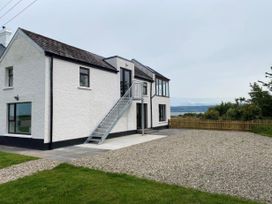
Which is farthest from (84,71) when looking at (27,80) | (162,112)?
(162,112)

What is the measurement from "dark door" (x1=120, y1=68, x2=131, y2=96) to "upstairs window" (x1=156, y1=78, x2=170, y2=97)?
18.0 feet

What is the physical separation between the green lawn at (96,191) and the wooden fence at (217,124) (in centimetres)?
1824

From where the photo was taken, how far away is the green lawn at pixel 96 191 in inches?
172

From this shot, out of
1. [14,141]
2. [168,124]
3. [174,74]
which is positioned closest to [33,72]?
[14,141]

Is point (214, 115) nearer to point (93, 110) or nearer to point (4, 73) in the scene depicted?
point (93, 110)

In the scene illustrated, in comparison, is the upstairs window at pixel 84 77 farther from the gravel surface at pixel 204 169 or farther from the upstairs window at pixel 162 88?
the upstairs window at pixel 162 88

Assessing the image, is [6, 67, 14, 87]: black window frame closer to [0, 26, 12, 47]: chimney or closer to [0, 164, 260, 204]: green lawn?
[0, 26, 12, 47]: chimney

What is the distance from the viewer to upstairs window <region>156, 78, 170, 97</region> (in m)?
23.0

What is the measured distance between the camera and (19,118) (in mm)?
12625

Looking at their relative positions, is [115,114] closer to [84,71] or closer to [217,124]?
[84,71]

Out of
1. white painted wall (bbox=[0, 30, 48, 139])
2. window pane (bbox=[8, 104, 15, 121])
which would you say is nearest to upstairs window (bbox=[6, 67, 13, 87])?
white painted wall (bbox=[0, 30, 48, 139])

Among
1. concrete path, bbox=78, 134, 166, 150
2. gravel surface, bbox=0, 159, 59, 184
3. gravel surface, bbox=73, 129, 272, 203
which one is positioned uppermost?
gravel surface, bbox=73, 129, 272, 203

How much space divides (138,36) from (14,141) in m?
12.3

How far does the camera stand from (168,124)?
2461 cm
